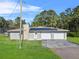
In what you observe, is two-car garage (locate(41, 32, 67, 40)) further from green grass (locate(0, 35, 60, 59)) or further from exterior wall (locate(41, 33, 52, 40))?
green grass (locate(0, 35, 60, 59))

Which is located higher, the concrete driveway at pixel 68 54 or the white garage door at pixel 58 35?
the concrete driveway at pixel 68 54

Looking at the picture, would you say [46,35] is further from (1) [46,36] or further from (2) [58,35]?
(2) [58,35]

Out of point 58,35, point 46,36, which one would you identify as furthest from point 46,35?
point 58,35

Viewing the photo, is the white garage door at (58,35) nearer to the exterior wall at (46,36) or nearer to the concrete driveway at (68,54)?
the exterior wall at (46,36)

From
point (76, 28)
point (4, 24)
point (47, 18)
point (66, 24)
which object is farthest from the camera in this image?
point (4, 24)

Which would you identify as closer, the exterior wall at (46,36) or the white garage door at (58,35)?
the white garage door at (58,35)

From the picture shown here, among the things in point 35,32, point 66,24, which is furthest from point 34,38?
point 66,24

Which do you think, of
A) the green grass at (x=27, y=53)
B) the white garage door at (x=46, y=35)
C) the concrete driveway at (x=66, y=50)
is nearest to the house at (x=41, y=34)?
the white garage door at (x=46, y=35)

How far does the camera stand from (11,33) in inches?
2926

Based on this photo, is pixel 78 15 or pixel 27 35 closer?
pixel 27 35

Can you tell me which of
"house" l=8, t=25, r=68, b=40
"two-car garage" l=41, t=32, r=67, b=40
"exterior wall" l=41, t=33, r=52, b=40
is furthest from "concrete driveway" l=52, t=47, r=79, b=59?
"exterior wall" l=41, t=33, r=52, b=40

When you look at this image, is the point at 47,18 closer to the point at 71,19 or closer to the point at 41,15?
the point at 41,15

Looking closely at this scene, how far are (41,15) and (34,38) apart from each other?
6572cm

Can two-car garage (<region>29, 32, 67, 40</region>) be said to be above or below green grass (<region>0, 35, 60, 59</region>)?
below
